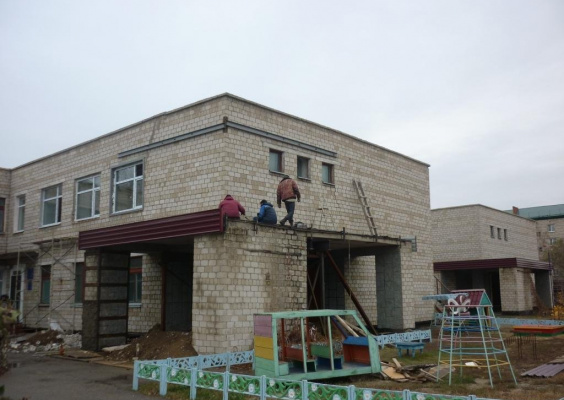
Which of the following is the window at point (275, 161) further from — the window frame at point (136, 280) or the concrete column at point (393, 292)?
the window frame at point (136, 280)

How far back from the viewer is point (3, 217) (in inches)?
980

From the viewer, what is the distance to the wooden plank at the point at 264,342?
32.2ft

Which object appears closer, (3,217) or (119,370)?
(119,370)

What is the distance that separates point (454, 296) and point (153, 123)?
11.9m

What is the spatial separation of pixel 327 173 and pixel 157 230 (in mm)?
7446

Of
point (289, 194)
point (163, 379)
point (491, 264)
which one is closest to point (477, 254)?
point (491, 264)

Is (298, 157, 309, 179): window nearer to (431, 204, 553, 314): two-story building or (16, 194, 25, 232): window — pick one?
(16, 194, 25, 232): window

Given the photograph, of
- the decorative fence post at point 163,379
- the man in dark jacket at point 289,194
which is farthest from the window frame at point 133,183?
the decorative fence post at point 163,379

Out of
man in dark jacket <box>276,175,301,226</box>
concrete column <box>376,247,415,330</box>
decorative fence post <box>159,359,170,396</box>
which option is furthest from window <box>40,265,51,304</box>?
decorative fence post <box>159,359,170,396</box>

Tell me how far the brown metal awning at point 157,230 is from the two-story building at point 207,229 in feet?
0.13

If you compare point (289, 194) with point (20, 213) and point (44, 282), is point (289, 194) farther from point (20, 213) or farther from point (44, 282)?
point (20, 213)

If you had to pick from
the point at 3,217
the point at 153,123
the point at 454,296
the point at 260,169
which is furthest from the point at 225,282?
the point at 3,217

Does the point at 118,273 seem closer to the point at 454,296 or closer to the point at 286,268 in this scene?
the point at 286,268

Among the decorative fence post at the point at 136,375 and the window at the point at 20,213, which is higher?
the window at the point at 20,213
